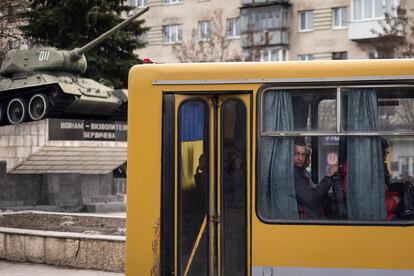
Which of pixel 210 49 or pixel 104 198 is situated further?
pixel 210 49

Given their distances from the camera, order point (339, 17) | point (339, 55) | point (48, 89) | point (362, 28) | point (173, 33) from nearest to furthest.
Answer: point (48, 89) → point (362, 28) → point (339, 55) → point (339, 17) → point (173, 33)

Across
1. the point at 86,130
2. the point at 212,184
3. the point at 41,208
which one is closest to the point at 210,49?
the point at 86,130

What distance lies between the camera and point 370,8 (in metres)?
50.2

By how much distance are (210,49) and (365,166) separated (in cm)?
4049

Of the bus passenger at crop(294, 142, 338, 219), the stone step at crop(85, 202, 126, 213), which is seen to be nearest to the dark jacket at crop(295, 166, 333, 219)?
the bus passenger at crop(294, 142, 338, 219)

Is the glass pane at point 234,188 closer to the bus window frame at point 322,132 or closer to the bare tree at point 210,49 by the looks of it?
the bus window frame at point 322,132

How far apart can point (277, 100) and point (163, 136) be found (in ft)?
3.34

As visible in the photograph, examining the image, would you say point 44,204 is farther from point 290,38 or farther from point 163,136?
point 290,38

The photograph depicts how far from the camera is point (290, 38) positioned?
178 ft

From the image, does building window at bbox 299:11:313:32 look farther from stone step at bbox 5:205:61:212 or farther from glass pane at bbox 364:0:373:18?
A: stone step at bbox 5:205:61:212

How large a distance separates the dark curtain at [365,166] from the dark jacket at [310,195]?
20 cm

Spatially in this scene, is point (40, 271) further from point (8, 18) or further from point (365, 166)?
point (8, 18)

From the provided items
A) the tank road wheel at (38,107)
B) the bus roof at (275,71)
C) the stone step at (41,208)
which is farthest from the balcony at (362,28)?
the bus roof at (275,71)

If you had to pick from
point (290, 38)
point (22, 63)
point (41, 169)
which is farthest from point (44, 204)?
point (290, 38)
